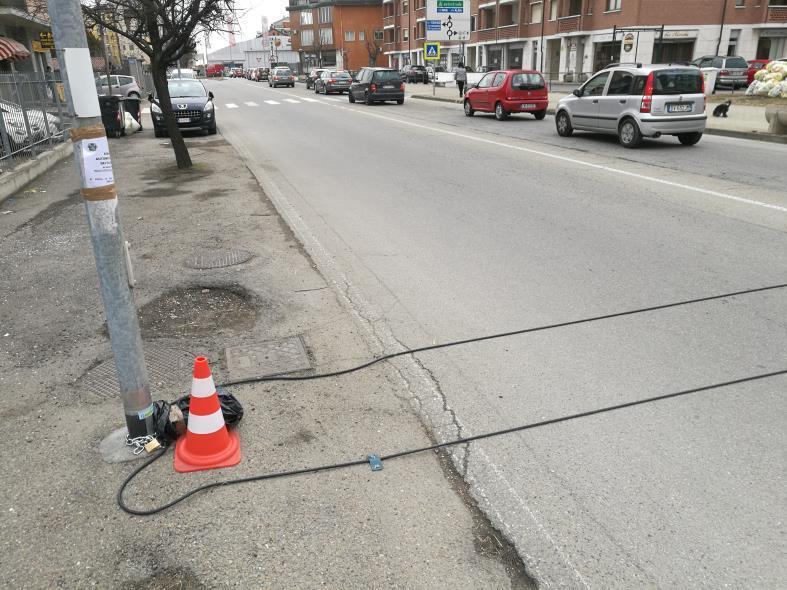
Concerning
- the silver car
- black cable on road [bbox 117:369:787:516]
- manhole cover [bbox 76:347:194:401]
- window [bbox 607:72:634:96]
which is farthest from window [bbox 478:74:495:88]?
manhole cover [bbox 76:347:194:401]

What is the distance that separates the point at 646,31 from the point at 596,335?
4091 cm

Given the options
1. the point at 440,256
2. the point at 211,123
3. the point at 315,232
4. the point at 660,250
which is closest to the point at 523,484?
the point at 440,256

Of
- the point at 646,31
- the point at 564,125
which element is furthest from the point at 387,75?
the point at 646,31

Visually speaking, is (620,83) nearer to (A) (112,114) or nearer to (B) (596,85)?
(B) (596,85)

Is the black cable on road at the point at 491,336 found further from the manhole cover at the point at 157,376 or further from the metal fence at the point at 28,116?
the metal fence at the point at 28,116

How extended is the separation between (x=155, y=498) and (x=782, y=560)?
2.78 metres

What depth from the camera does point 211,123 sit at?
19688 millimetres

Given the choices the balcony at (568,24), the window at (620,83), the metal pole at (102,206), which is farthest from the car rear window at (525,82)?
the balcony at (568,24)

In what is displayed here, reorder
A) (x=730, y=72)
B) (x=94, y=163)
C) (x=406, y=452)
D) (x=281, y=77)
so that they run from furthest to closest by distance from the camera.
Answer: (x=281, y=77), (x=730, y=72), (x=406, y=452), (x=94, y=163)

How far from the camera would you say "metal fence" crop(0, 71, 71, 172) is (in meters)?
11.6

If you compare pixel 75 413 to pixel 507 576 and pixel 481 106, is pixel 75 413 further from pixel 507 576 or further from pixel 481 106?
pixel 481 106

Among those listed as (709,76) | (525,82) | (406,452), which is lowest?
(406,452)

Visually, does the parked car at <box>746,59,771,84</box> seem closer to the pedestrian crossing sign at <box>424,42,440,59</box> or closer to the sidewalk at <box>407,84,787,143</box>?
the sidewalk at <box>407,84,787,143</box>

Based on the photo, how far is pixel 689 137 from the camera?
14539 mm
